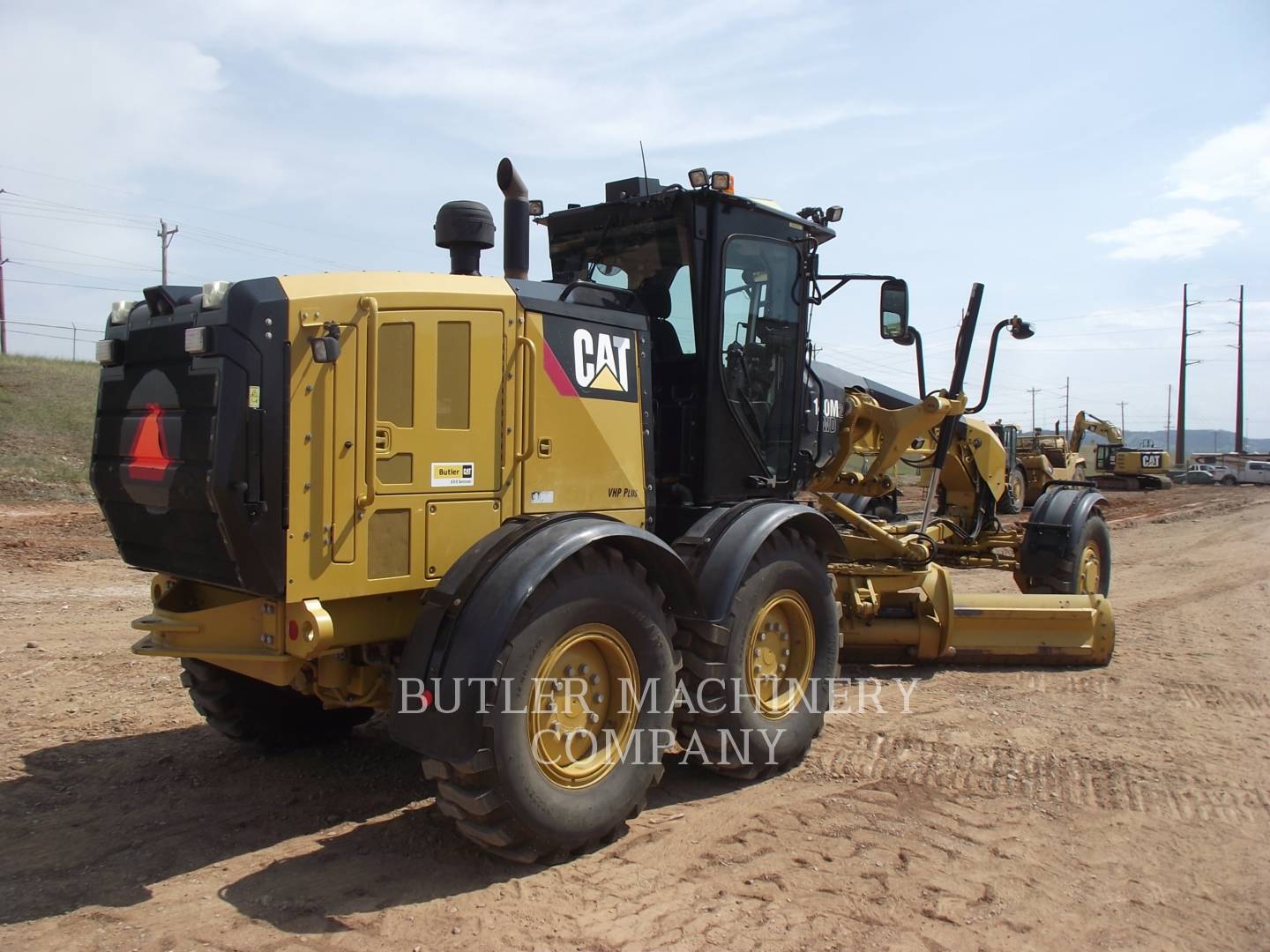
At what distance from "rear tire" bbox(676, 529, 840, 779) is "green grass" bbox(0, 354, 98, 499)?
15319mm

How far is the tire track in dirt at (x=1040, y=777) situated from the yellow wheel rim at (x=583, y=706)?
4.13 feet

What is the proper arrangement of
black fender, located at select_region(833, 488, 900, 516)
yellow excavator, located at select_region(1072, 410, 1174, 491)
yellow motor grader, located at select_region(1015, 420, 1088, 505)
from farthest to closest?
yellow excavator, located at select_region(1072, 410, 1174, 491) → yellow motor grader, located at select_region(1015, 420, 1088, 505) → black fender, located at select_region(833, 488, 900, 516)

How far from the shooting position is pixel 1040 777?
5.01 meters

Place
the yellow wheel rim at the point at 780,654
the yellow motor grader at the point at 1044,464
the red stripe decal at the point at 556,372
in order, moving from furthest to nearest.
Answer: the yellow motor grader at the point at 1044,464 < the yellow wheel rim at the point at 780,654 < the red stripe decal at the point at 556,372

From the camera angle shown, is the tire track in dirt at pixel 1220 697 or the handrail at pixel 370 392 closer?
the handrail at pixel 370 392

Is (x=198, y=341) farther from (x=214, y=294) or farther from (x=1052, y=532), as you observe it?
(x=1052, y=532)

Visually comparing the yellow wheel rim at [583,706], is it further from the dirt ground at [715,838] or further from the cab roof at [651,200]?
the cab roof at [651,200]

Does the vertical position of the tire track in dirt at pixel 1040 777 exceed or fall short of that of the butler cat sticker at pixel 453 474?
it falls short

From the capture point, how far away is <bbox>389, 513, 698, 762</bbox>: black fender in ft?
12.0

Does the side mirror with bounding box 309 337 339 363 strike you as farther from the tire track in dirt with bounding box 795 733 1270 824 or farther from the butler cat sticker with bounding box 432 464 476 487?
the tire track in dirt with bounding box 795 733 1270 824

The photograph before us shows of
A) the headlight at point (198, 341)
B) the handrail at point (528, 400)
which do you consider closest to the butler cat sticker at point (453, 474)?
the handrail at point (528, 400)

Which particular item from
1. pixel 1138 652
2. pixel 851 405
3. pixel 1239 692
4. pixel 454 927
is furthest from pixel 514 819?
pixel 1138 652

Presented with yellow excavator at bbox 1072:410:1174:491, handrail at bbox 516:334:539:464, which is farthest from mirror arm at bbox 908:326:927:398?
yellow excavator at bbox 1072:410:1174:491

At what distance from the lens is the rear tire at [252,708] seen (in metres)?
5.01
